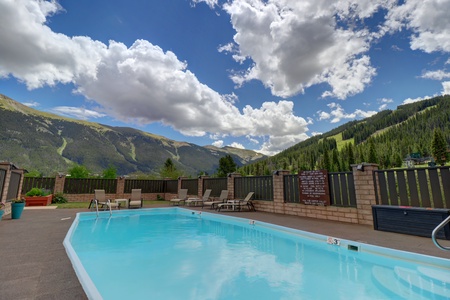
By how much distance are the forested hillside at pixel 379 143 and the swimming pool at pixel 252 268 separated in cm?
5490

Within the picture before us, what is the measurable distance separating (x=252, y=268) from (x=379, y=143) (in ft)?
426

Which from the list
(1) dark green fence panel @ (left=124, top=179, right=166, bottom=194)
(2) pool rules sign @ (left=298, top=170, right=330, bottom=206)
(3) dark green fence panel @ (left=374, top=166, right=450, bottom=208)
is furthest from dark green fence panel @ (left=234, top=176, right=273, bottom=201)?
(1) dark green fence panel @ (left=124, top=179, right=166, bottom=194)

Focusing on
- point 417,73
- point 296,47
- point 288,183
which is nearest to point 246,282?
point 288,183

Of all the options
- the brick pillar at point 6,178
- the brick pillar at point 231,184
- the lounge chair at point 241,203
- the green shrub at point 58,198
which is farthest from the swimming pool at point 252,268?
the green shrub at point 58,198

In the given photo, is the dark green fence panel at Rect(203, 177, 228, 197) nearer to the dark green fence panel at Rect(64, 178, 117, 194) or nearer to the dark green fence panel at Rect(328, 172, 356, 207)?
the dark green fence panel at Rect(328, 172, 356, 207)

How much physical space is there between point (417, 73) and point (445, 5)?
1557 centimetres

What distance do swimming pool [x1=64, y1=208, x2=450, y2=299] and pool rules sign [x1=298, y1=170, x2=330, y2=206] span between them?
8.88 ft

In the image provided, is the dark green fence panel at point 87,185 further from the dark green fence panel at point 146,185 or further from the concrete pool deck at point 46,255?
the concrete pool deck at point 46,255

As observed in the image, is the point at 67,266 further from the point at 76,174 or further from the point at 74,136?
the point at 74,136

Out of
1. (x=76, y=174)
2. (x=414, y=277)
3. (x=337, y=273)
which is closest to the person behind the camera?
(x=414, y=277)

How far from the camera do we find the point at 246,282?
3633 mm

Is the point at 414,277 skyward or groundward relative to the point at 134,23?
groundward

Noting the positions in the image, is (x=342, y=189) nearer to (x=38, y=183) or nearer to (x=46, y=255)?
(x=46, y=255)

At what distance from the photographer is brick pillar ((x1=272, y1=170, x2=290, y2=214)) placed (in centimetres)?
1017
